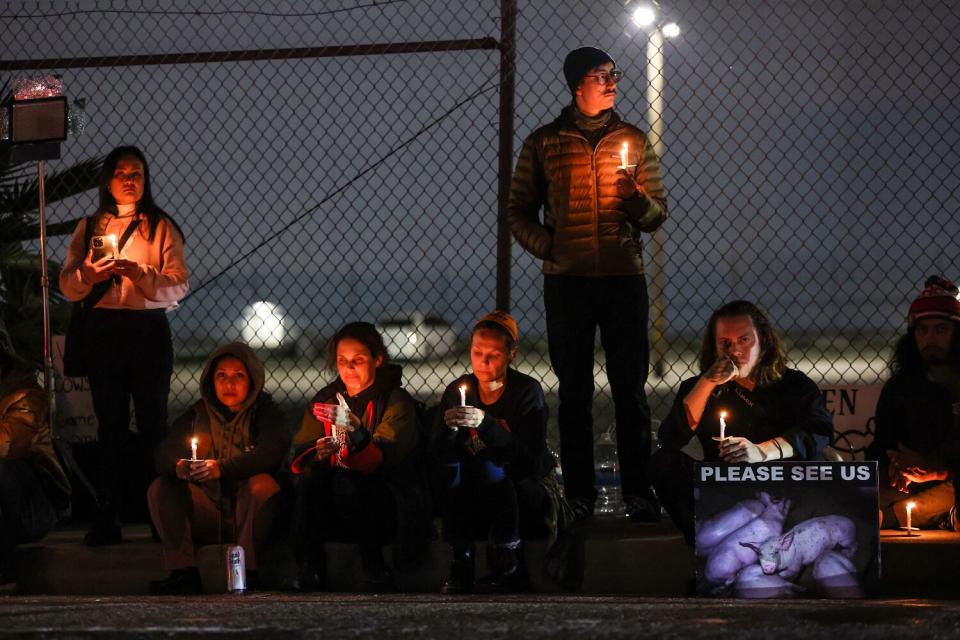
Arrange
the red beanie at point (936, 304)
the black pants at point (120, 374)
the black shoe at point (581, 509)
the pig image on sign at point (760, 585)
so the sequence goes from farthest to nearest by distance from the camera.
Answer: the black pants at point (120, 374), the black shoe at point (581, 509), the red beanie at point (936, 304), the pig image on sign at point (760, 585)

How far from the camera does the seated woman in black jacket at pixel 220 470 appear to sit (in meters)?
5.84

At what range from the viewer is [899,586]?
216 inches

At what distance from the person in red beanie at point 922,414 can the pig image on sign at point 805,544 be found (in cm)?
73

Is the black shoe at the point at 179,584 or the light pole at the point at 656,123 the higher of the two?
the light pole at the point at 656,123

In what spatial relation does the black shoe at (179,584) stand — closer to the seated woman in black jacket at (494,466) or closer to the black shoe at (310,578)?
the black shoe at (310,578)

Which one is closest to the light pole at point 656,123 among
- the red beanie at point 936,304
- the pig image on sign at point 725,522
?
the red beanie at point 936,304

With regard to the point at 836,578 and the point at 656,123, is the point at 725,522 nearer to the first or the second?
the point at 836,578

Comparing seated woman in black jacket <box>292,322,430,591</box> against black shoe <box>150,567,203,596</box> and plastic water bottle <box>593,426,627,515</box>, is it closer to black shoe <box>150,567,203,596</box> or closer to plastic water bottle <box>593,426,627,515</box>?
black shoe <box>150,567,203,596</box>

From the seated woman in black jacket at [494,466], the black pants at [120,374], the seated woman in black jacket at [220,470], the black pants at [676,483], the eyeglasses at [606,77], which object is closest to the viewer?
the black pants at [676,483]

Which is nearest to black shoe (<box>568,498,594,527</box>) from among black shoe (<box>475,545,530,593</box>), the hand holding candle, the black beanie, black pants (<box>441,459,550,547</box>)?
black pants (<box>441,459,550,547</box>)

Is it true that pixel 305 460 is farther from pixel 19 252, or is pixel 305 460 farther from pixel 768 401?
pixel 19 252

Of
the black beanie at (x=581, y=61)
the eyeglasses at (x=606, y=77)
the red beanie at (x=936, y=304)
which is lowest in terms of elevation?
the red beanie at (x=936, y=304)

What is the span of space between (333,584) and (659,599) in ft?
4.98

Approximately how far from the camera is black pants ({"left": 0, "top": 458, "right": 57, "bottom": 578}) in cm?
611
